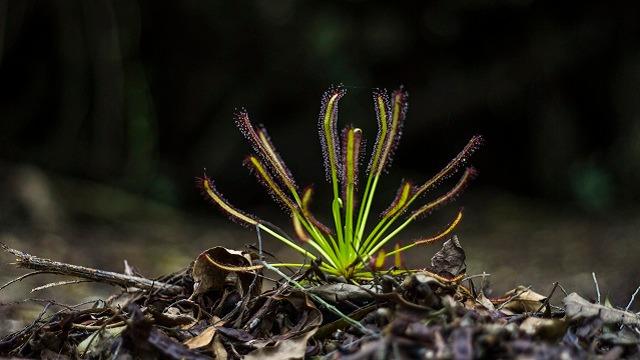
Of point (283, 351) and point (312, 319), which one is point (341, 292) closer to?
point (312, 319)

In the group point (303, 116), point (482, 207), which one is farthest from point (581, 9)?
point (303, 116)

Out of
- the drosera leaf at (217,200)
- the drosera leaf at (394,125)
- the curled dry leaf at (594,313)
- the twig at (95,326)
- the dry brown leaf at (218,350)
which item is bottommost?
the curled dry leaf at (594,313)

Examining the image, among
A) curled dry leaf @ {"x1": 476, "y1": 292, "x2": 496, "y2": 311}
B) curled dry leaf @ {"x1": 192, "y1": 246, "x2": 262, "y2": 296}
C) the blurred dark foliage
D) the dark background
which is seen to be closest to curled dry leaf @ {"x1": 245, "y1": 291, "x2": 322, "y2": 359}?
curled dry leaf @ {"x1": 192, "y1": 246, "x2": 262, "y2": 296}

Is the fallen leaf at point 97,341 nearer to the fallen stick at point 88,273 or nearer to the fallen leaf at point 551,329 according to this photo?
the fallen stick at point 88,273

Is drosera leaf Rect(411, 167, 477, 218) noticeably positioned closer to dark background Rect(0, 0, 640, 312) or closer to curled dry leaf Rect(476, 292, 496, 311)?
curled dry leaf Rect(476, 292, 496, 311)

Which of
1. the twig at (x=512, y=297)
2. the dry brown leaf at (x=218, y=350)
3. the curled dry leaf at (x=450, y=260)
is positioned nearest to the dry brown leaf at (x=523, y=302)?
the twig at (x=512, y=297)

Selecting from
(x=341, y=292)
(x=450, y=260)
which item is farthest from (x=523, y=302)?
(x=341, y=292)
